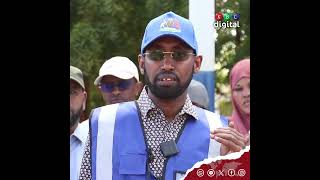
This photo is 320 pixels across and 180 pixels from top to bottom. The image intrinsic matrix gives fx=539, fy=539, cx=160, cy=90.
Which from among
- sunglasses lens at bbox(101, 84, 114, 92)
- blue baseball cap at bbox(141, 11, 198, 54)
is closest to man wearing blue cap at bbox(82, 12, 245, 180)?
blue baseball cap at bbox(141, 11, 198, 54)

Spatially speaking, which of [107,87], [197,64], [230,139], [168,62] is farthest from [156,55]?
[230,139]

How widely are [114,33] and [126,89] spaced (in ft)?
0.79

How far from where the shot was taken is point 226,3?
2059 millimetres

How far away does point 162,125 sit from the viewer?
1.99 m

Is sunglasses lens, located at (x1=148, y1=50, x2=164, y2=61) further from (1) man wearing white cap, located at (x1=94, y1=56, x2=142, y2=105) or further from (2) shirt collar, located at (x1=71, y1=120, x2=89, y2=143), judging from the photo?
(2) shirt collar, located at (x1=71, y1=120, x2=89, y2=143)

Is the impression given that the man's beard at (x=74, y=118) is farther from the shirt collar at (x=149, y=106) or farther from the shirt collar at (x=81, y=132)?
the shirt collar at (x=149, y=106)

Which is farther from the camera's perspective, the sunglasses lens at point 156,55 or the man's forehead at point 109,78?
the man's forehead at point 109,78

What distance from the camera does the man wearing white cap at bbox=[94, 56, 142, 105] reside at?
2.07 meters

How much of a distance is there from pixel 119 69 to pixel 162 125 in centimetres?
28

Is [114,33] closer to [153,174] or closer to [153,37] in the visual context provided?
[153,37]

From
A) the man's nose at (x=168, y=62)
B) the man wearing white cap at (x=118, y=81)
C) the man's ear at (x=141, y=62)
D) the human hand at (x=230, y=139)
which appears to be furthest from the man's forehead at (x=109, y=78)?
the human hand at (x=230, y=139)

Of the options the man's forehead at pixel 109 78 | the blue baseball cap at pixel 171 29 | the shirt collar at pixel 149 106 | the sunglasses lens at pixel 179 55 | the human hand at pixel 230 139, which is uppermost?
the blue baseball cap at pixel 171 29

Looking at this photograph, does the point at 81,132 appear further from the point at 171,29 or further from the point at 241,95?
the point at 241,95

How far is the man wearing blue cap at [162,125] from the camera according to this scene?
1.96 meters
